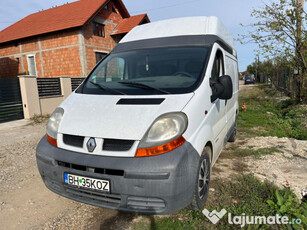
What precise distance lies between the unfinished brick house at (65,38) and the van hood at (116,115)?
15.7 m

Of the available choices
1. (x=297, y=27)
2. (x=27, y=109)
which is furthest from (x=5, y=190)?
(x=297, y=27)

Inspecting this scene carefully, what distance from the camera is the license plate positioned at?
2.03 m

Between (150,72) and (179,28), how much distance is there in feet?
3.23

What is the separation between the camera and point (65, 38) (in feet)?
57.4

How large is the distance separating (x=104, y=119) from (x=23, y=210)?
66.5 inches

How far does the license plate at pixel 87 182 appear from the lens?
6.65 feet

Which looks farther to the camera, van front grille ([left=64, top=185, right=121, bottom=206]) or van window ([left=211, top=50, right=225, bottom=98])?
van window ([left=211, top=50, right=225, bottom=98])

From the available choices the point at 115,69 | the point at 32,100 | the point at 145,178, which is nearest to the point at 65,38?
the point at 32,100

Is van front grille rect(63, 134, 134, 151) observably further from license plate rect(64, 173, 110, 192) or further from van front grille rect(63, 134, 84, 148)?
license plate rect(64, 173, 110, 192)

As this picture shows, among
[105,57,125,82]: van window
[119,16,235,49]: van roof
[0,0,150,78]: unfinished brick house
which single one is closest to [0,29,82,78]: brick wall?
[0,0,150,78]: unfinished brick house

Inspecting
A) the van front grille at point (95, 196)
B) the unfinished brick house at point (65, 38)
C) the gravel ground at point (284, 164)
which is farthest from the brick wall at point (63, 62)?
the van front grille at point (95, 196)

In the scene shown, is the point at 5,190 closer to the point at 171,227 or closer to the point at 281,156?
the point at 171,227

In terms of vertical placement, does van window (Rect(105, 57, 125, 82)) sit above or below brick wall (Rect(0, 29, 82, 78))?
below

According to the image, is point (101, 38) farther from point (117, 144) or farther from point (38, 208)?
point (117, 144)
